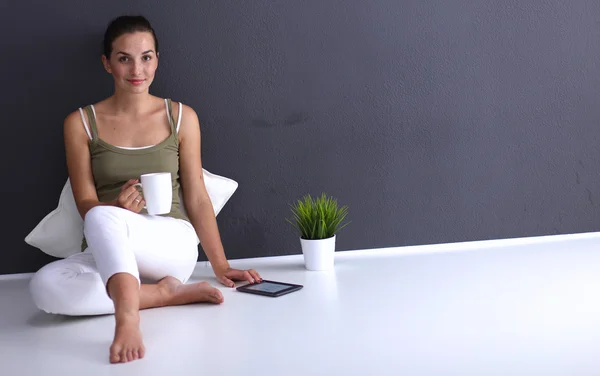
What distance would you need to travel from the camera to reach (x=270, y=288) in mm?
2400

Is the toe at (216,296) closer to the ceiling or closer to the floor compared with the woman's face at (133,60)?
closer to the floor

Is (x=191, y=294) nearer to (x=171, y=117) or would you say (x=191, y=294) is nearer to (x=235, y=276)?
(x=235, y=276)

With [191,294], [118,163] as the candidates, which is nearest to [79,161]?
[118,163]

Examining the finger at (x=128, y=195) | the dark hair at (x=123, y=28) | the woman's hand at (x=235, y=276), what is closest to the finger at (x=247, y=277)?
the woman's hand at (x=235, y=276)

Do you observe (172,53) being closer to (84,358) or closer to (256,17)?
(256,17)

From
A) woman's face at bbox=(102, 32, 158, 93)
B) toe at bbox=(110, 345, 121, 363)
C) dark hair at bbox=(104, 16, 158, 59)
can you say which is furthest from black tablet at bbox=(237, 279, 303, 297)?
dark hair at bbox=(104, 16, 158, 59)

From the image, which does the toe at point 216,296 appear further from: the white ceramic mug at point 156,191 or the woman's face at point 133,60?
the woman's face at point 133,60

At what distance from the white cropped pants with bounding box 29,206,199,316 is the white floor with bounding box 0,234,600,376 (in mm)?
78

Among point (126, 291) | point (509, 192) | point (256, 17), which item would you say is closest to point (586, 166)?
point (509, 192)

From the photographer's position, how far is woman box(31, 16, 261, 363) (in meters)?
2.06

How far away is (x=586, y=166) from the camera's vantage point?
309 cm

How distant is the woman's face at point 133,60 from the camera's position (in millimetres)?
2428

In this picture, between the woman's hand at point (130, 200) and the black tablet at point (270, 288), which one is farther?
the black tablet at point (270, 288)

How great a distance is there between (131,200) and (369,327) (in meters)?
0.83
